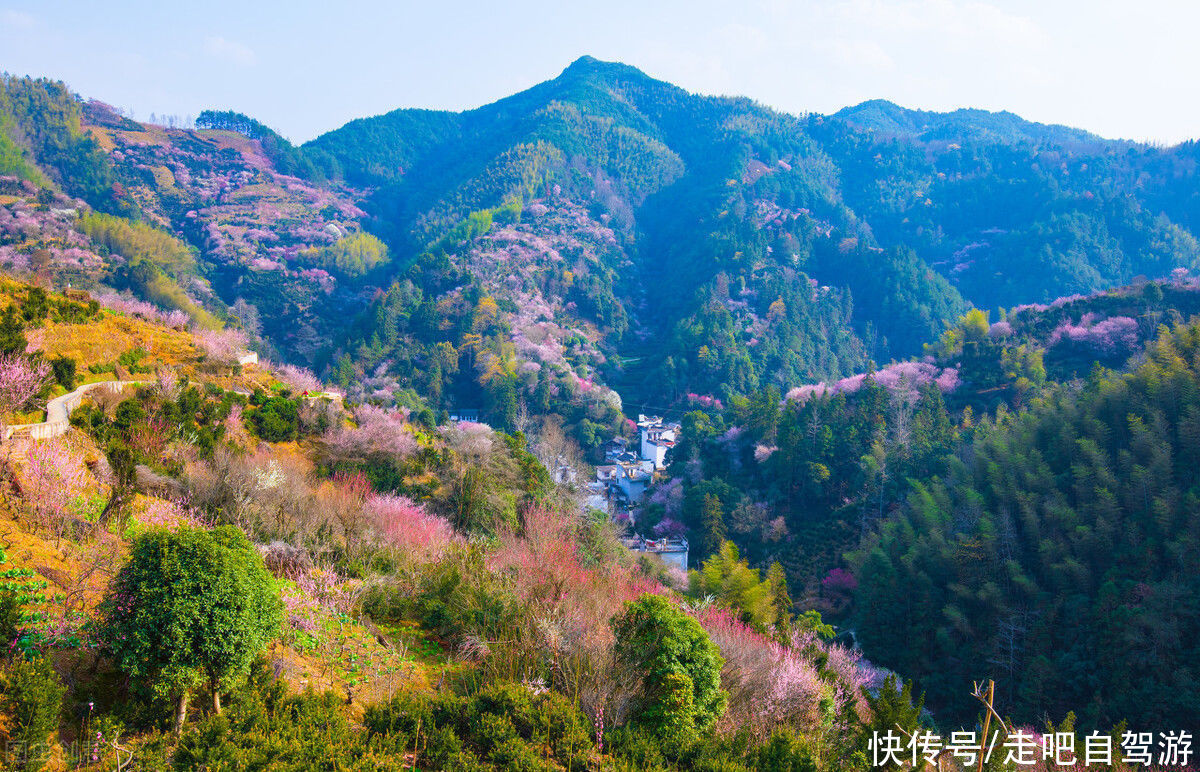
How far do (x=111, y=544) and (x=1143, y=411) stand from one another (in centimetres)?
2480

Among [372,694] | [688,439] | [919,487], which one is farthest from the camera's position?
[688,439]

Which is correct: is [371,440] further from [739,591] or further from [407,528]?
[739,591]

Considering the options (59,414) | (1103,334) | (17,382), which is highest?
(1103,334)

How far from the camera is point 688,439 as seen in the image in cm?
3888

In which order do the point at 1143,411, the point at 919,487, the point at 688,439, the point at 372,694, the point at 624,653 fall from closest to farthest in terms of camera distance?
the point at 372,694 → the point at 624,653 → the point at 1143,411 → the point at 919,487 → the point at 688,439

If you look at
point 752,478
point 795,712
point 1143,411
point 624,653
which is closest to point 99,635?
point 624,653

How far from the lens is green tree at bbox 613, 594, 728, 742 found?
6.90 metres

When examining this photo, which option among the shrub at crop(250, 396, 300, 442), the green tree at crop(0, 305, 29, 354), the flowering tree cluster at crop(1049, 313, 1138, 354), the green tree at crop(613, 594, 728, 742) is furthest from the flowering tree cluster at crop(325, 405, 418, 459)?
the flowering tree cluster at crop(1049, 313, 1138, 354)

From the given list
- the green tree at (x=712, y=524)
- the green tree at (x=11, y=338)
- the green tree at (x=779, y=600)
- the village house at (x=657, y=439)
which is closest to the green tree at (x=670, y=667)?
the green tree at (x=779, y=600)

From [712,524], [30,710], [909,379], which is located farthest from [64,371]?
[909,379]

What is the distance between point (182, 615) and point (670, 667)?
4680 mm

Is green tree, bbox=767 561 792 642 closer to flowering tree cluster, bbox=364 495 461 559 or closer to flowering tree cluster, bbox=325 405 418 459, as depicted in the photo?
flowering tree cluster, bbox=364 495 461 559

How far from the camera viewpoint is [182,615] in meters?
4.98

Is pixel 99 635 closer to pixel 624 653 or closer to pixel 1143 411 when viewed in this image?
pixel 624 653
